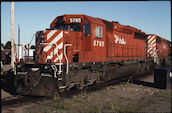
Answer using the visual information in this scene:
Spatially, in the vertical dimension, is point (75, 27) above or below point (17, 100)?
above

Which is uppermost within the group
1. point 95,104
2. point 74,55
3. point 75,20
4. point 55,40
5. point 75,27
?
point 75,20

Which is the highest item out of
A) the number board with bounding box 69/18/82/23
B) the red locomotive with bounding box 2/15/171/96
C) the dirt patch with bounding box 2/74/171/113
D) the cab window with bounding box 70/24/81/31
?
the number board with bounding box 69/18/82/23

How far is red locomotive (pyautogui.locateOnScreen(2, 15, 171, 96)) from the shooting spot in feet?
24.5

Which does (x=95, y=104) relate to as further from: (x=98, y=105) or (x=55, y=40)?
(x=55, y=40)

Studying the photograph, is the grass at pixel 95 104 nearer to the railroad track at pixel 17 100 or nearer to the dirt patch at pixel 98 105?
the dirt patch at pixel 98 105

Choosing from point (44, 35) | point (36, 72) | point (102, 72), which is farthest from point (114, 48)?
point (36, 72)

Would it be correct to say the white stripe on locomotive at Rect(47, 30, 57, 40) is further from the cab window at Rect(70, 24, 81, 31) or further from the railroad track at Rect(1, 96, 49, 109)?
the railroad track at Rect(1, 96, 49, 109)

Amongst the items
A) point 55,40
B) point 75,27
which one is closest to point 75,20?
point 75,27

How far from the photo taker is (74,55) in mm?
8719

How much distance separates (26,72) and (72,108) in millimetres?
2779

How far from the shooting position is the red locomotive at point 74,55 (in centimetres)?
746

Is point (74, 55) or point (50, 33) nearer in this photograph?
point (50, 33)

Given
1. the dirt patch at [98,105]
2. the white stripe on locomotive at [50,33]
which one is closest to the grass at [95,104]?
the dirt patch at [98,105]

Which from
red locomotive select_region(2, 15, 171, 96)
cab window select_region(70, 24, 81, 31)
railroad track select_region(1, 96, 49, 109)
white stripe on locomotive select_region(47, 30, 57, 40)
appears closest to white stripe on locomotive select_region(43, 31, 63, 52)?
red locomotive select_region(2, 15, 171, 96)
